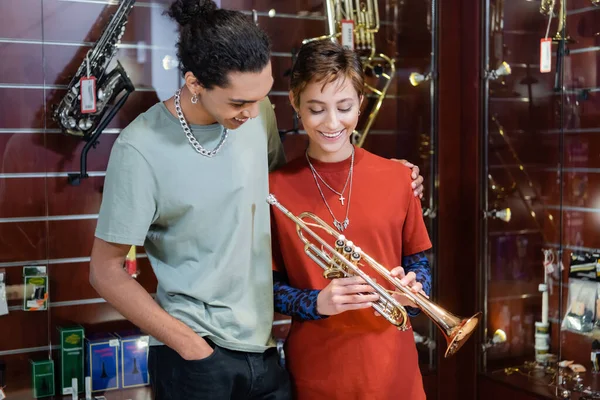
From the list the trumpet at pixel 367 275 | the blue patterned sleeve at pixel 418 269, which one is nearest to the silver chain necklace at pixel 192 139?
the trumpet at pixel 367 275

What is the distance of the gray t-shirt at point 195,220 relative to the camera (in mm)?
2039

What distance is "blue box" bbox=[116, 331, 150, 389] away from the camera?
3527 millimetres

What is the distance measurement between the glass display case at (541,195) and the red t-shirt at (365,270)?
1532 mm

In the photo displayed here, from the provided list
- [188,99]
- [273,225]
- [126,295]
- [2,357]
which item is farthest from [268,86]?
[2,357]

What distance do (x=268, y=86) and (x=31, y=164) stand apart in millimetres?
1727

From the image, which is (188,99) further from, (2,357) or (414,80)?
(414,80)

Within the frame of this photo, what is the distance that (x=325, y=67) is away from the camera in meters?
2.27

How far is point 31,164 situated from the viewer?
3.41 meters

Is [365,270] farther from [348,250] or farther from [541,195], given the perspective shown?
[541,195]

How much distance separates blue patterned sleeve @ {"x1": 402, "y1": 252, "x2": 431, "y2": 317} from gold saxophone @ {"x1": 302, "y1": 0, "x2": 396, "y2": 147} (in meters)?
1.40

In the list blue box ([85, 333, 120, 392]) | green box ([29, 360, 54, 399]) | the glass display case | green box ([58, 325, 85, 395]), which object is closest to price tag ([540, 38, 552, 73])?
the glass display case

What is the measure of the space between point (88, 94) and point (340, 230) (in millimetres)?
1511

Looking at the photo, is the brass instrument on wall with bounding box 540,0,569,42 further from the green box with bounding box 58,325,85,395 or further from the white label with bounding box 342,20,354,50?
the green box with bounding box 58,325,85,395

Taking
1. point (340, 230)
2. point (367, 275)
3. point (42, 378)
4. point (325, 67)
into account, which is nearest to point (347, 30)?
point (325, 67)
